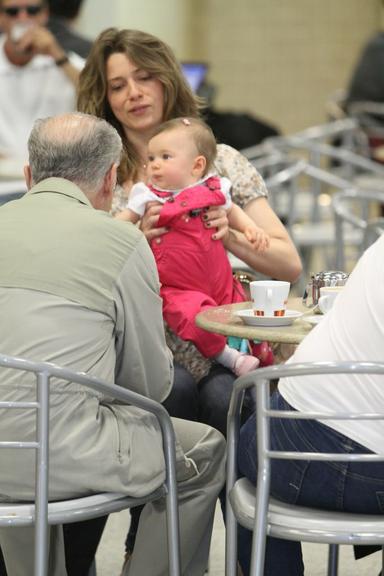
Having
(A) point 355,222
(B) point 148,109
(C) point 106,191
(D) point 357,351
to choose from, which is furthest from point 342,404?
(A) point 355,222

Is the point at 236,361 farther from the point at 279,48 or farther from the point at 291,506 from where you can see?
the point at 279,48

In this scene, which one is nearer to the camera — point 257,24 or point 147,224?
point 147,224

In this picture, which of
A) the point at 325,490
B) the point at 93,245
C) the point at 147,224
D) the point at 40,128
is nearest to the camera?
the point at 325,490

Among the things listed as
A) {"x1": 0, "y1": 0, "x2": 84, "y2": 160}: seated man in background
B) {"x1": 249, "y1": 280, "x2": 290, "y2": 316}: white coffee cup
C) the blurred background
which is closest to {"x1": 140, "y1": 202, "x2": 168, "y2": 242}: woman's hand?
{"x1": 249, "y1": 280, "x2": 290, "y2": 316}: white coffee cup

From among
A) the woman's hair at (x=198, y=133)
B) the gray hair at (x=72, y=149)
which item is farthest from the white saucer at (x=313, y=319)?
the woman's hair at (x=198, y=133)

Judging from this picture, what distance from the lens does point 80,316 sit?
7.14ft

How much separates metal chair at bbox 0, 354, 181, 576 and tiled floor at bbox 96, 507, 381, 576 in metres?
0.75

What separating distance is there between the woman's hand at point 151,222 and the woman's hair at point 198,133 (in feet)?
0.56

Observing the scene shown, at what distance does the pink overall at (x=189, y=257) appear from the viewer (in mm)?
2828

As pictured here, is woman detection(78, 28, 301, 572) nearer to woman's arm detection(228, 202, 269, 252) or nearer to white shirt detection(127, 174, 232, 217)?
woman's arm detection(228, 202, 269, 252)

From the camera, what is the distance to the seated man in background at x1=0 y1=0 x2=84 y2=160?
5.30 metres

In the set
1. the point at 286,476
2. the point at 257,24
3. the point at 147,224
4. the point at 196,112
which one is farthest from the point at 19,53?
the point at 257,24

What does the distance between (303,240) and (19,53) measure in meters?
1.51

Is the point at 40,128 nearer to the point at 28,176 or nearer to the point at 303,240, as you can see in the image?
the point at 28,176
